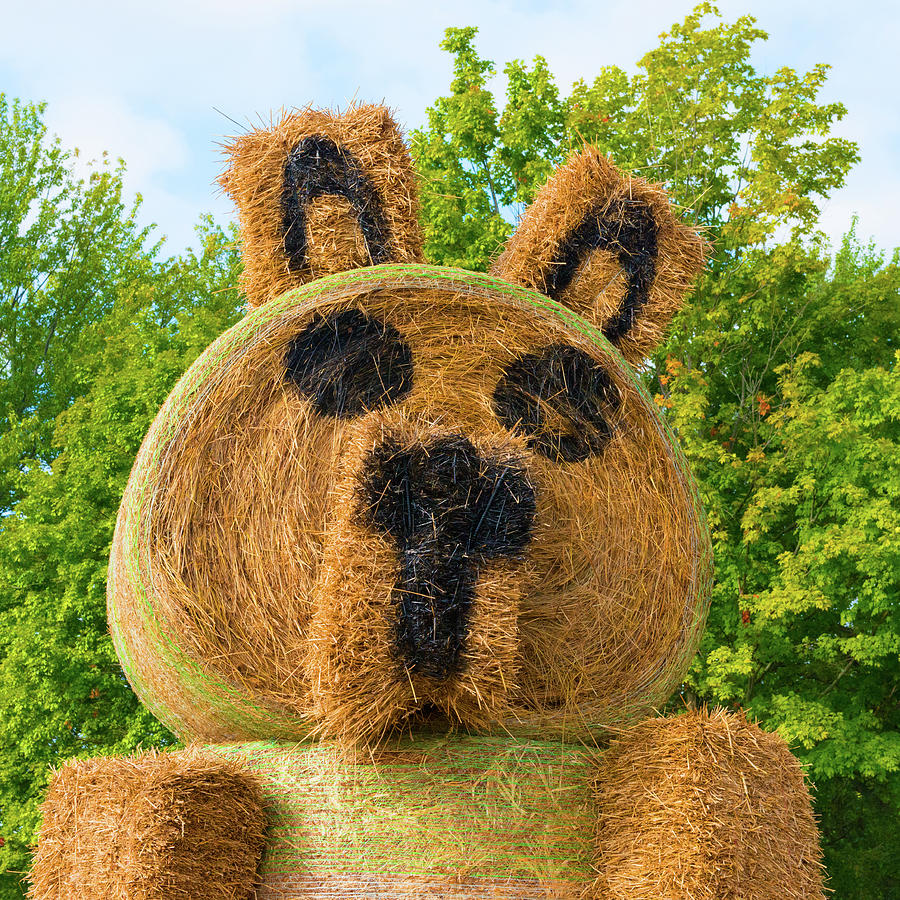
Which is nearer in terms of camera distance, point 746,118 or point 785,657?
point 785,657

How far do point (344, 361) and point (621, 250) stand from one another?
1477 mm

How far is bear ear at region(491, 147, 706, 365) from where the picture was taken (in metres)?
4.54

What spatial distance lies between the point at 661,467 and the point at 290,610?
1.49m

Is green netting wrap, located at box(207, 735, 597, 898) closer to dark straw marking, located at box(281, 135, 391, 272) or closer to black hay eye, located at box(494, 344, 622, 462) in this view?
black hay eye, located at box(494, 344, 622, 462)

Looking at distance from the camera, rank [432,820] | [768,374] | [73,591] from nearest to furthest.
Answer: [432,820]
[73,591]
[768,374]

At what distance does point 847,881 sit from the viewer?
1520cm

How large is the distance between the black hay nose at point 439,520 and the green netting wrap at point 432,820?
0.60m

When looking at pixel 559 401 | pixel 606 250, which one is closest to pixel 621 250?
pixel 606 250

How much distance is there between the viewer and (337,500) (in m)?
3.37

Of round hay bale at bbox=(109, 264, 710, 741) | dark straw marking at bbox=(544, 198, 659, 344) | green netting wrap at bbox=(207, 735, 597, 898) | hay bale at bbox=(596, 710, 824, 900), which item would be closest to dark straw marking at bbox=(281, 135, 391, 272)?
round hay bale at bbox=(109, 264, 710, 741)

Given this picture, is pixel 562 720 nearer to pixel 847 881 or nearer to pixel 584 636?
pixel 584 636

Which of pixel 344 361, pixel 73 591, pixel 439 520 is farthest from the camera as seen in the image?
pixel 73 591

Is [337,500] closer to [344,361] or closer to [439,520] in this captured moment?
[439,520]

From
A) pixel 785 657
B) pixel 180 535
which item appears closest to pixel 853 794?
pixel 785 657
